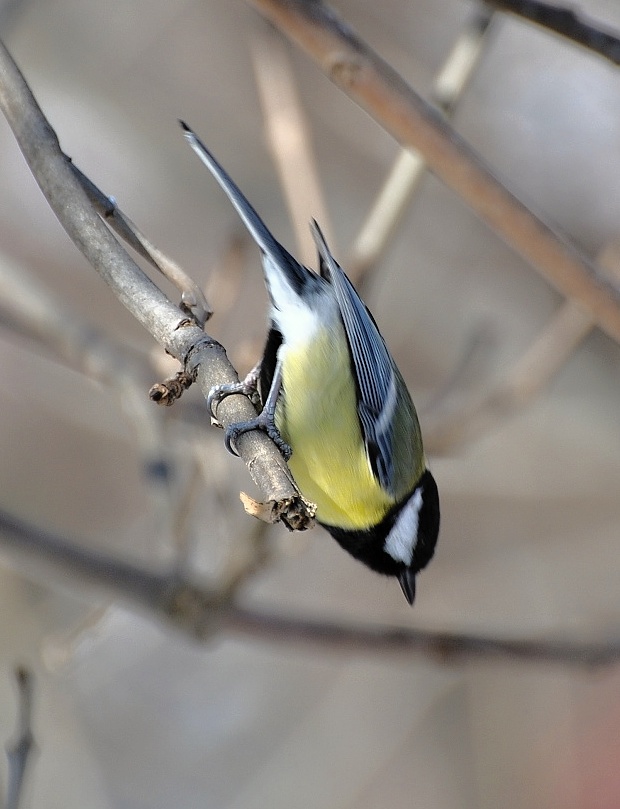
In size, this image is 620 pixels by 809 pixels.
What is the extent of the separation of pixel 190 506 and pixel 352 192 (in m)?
1.43

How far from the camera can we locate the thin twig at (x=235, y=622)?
1101 mm

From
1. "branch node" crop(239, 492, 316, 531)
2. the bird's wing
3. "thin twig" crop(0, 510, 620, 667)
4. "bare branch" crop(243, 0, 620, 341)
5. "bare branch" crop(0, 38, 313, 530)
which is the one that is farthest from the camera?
the bird's wing

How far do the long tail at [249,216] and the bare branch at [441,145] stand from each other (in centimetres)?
15

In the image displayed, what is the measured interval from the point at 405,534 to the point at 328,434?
0.18m

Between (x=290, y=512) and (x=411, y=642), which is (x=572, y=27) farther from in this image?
(x=411, y=642)

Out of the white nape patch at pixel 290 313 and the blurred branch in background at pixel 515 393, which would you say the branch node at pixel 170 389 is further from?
the blurred branch in background at pixel 515 393

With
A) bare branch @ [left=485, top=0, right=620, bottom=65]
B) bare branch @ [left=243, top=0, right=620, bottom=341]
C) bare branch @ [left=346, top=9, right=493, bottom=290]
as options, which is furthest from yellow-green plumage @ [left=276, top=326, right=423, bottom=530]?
bare branch @ [left=485, top=0, right=620, bottom=65]

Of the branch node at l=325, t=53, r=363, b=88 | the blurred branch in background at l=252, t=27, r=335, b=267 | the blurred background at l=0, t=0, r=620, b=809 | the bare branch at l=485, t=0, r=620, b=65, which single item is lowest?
the blurred background at l=0, t=0, r=620, b=809

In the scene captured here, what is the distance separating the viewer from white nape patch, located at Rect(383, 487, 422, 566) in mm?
1264

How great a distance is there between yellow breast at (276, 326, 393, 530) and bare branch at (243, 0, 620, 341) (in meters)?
0.38

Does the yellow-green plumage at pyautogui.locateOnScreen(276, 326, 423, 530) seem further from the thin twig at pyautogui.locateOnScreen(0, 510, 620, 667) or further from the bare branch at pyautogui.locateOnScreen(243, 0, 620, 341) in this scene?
the bare branch at pyautogui.locateOnScreen(243, 0, 620, 341)

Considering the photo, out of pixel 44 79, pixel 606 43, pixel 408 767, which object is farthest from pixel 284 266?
pixel 408 767

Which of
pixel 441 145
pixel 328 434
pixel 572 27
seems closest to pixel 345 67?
pixel 441 145

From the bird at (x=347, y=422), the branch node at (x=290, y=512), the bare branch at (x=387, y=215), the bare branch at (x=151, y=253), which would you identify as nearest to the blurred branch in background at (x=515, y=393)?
the bird at (x=347, y=422)
